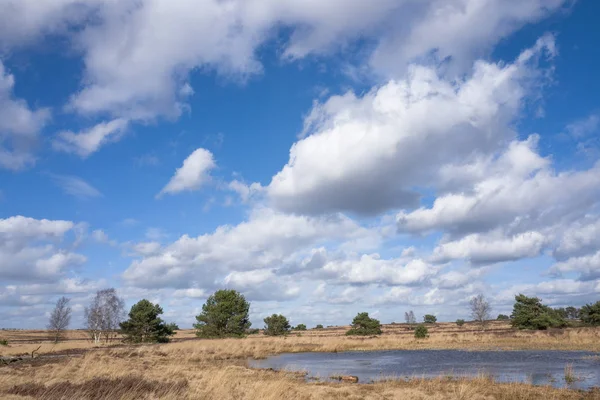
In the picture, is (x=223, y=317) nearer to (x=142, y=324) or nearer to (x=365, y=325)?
(x=142, y=324)

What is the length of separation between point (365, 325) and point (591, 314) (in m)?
38.4

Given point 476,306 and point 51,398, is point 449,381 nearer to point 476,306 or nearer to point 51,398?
point 51,398

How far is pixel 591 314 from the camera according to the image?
6931 centimetres

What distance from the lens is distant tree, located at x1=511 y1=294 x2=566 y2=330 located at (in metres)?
63.6

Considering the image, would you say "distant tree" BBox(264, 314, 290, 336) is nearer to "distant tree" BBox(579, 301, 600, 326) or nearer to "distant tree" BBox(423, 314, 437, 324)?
"distant tree" BBox(579, 301, 600, 326)

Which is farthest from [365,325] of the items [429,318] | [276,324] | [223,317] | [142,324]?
[429,318]

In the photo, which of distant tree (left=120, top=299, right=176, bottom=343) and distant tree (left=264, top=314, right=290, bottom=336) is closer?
distant tree (left=120, top=299, right=176, bottom=343)

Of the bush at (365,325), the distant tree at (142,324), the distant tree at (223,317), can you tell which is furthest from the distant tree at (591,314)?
the distant tree at (142,324)

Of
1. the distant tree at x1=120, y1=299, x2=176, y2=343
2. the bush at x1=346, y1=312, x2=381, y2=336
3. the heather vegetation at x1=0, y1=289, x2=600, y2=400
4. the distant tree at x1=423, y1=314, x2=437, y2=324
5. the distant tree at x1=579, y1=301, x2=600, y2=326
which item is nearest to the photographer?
the heather vegetation at x1=0, y1=289, x2=600, y2=400

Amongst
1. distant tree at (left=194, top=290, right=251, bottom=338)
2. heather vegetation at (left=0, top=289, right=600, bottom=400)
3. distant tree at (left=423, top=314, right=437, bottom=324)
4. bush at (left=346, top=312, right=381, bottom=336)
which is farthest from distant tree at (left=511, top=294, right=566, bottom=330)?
distant tree at (left=423, top=314, right=437, bottom=324)

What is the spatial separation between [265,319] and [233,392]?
7852cm

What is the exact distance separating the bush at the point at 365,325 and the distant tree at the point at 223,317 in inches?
1070

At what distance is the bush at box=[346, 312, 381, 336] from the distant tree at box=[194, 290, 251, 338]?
1070 inches

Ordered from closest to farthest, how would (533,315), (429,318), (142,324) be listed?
(142,324)
(533,315)
(429,318)
